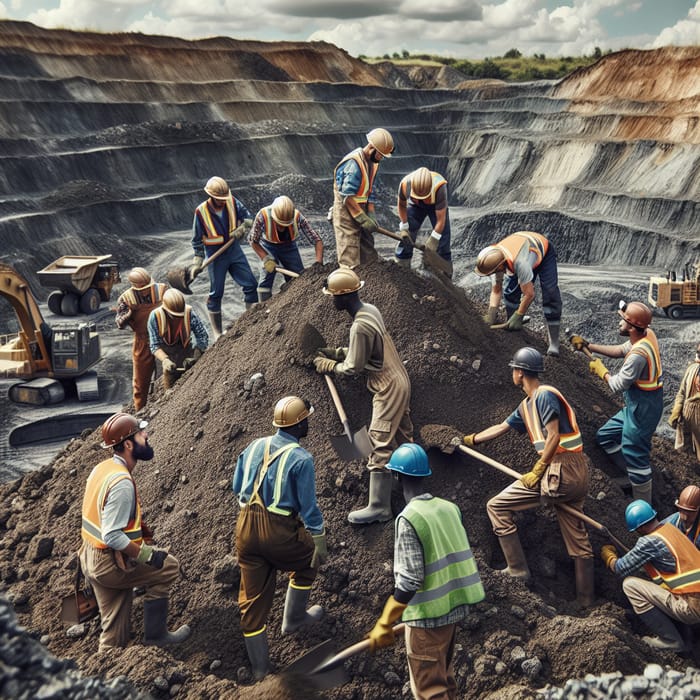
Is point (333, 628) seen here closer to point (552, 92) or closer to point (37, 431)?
point (37, 431)

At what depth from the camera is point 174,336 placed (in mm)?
8750

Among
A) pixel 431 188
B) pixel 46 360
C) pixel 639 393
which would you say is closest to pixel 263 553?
pixel 639 393

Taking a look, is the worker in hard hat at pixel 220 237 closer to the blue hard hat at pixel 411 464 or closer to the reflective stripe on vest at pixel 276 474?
the reflective stripe on vest at pixel 276 474

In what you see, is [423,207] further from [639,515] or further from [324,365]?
[639,515]

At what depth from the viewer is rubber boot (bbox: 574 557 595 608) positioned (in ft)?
19.3

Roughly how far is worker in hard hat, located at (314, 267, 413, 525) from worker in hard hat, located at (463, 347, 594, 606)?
900mm

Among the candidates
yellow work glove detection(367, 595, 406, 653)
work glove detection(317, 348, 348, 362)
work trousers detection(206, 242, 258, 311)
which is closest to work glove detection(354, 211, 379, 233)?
work glove detection(317, 348, 348, 362)

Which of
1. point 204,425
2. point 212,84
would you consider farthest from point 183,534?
point 212,84

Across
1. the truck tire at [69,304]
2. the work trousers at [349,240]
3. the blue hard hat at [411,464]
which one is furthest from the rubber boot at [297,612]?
the truck tire at [69,304]

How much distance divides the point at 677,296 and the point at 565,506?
41.9 ft

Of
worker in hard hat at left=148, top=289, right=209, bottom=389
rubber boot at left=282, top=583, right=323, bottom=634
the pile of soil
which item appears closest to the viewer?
the pile of soil

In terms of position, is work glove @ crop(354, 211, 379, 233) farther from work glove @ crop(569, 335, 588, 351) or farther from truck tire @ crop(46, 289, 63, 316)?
truck tire @ crop(46, 289, 63, 316)

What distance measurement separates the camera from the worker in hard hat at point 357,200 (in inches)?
311

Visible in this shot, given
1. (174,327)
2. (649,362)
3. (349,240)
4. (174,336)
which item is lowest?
(649,362)
